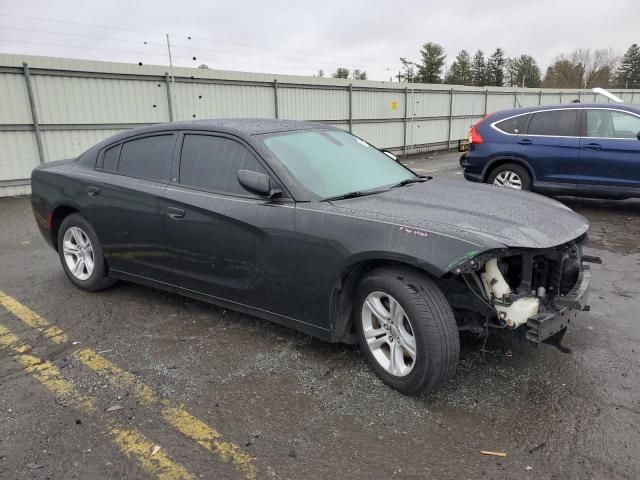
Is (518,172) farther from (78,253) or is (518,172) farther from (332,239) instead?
(78,253)

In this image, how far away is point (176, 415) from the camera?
2885mm

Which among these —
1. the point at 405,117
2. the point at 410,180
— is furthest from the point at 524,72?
the point at 410,180

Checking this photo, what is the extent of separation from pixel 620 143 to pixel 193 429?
7.22 m

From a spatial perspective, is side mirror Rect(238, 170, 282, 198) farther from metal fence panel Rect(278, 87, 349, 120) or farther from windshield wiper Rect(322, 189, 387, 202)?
metal fence panel Rect(278, 87, 349, 120)

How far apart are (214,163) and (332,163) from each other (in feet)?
2.87

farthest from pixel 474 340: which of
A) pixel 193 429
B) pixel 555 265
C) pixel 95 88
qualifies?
pixel 95 88

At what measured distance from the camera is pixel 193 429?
9.05ft

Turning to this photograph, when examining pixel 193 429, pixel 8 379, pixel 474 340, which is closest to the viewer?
pixel 193 429

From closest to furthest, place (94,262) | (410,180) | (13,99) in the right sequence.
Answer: (410,180)
(94,262)
(13,99)

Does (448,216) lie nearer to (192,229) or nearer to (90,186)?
(192,229)

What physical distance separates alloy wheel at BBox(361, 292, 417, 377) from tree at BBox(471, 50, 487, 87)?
85.6 meters

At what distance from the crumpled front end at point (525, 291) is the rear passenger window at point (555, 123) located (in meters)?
5.41

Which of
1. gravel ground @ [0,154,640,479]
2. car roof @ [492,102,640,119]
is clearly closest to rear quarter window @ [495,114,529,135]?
car roof @ [492,102,640,119]

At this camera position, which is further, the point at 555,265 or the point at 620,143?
the point at 620,143
